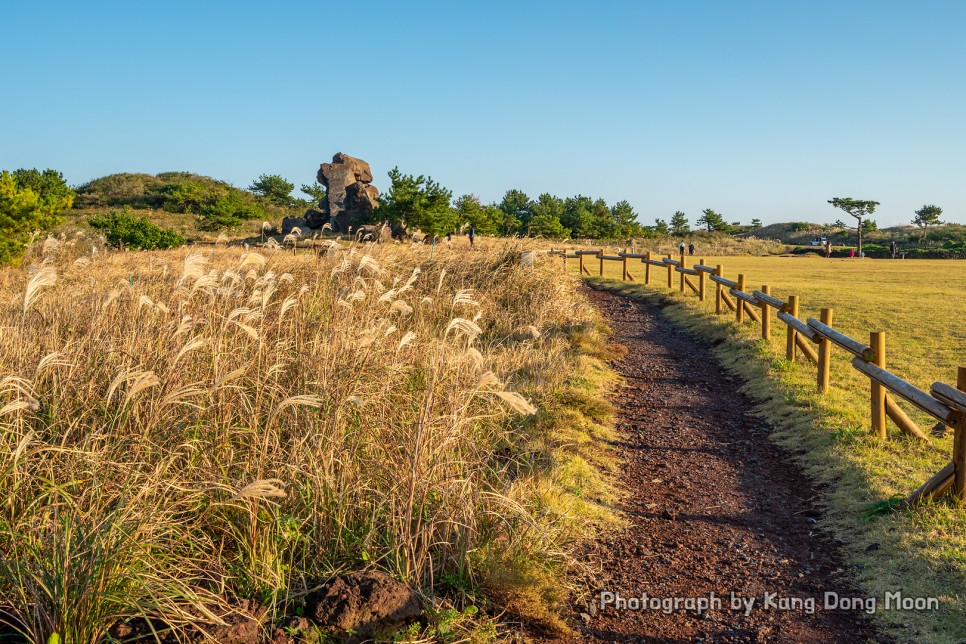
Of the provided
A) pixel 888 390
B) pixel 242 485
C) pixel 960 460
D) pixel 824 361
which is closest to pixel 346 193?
pixel 824 361

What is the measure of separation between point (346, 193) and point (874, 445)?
44.6 meters

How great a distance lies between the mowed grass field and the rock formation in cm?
3227

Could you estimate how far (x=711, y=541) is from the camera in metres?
4.69

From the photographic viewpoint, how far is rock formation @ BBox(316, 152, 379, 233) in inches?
1806

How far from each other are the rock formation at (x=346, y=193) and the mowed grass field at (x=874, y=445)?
32.3 metres

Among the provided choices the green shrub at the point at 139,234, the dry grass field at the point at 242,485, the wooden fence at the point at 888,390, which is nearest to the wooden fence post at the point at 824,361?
the wooden fence at the point at 888,390

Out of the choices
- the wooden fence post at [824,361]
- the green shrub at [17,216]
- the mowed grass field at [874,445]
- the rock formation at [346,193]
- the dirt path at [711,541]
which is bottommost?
the dirt path at [711,541]

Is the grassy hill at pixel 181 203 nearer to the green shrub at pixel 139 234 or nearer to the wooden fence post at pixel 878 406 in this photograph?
the green shrub at pixel 139 234

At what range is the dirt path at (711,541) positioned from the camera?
144 inches

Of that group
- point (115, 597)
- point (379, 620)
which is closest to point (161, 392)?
point (115, 597)

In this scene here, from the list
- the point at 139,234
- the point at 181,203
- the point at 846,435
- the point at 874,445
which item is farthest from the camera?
the point at 181,203

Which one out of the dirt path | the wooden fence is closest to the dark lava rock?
the dirt path

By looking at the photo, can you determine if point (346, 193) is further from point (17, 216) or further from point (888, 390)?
point (888, 390)

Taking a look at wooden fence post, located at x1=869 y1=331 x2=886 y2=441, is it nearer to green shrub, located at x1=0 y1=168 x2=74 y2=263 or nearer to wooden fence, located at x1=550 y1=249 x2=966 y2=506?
wooden fence, located at x1=550 y1=249 x2=966 y2=506
